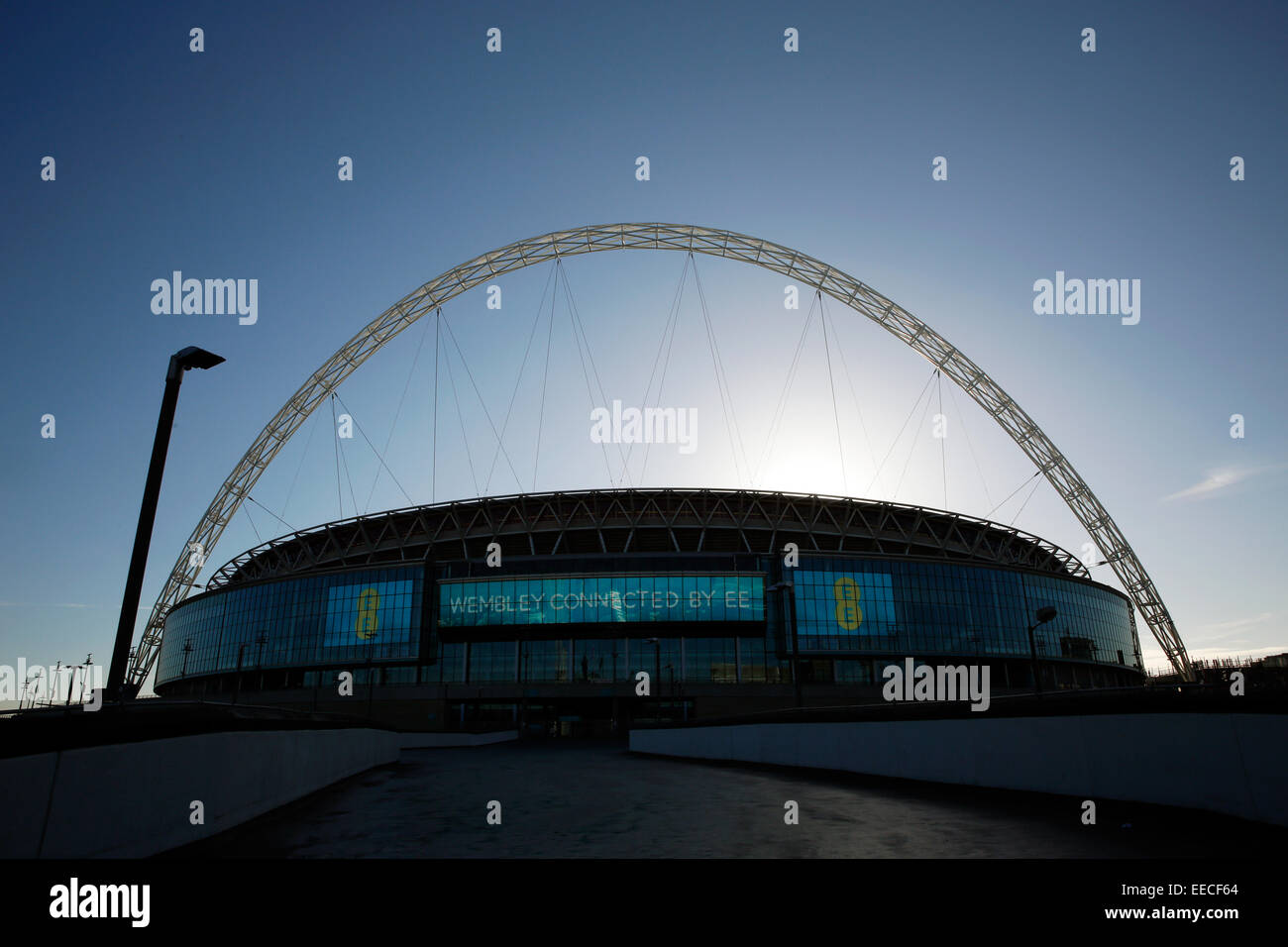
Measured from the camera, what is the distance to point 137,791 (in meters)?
8.38

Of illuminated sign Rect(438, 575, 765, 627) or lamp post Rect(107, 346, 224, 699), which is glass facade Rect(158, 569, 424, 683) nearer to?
illuminated sign Rect(438, 575, 765, 627)

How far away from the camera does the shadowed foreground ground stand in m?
8.51

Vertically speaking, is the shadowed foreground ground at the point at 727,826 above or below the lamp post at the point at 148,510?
below

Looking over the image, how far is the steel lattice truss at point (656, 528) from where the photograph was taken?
7769 cm

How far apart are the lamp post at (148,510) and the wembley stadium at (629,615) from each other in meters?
59.0

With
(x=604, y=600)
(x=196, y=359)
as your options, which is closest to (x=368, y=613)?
(x=604, y=600)

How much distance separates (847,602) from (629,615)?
21.9 meters

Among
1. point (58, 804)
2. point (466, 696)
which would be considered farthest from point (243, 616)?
point (58, 804)

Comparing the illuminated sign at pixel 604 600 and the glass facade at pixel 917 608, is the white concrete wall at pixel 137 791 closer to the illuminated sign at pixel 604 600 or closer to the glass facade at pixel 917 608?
the illuminated sign at pixel 604 600

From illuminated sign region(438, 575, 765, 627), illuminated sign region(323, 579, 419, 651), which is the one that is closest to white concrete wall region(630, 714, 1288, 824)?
illuminated sign region(438, 575, 765, 627)

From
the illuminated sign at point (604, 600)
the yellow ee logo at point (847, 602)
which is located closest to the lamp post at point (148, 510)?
the illuminated sign at point (604, 600)

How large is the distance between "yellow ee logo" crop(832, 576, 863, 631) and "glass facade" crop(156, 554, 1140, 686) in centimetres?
11

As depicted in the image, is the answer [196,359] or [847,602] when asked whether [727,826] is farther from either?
[847,602]
